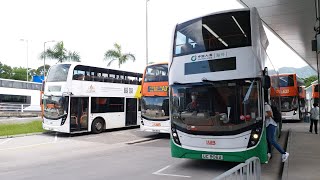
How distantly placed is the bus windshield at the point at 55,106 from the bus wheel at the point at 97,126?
2.01 m

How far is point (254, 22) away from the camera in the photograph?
7578 mm

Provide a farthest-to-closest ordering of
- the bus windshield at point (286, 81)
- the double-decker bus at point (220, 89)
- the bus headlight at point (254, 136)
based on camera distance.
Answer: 1. the bus windshield at point (286, 81)
2. the double-decker bus at point (220, 89)
3. the bus headlight at point (254, 136)

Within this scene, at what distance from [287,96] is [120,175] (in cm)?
1920

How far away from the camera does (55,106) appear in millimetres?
16297

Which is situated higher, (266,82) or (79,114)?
(266,82)

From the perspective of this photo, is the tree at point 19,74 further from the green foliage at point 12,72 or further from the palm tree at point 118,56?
the palm tree at point 118,56

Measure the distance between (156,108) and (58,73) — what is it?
5.69 meters

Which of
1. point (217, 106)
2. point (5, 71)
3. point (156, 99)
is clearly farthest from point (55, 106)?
point (5, 71)

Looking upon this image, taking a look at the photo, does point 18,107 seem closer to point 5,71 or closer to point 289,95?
point 289,95

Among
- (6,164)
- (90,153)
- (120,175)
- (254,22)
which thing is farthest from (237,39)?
(6,164)

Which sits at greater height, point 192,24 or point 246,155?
point 192,24

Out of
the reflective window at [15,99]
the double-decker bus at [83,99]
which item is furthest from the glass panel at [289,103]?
the reflective window at [15,99]

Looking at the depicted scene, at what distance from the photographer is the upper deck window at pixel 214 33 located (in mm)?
7633

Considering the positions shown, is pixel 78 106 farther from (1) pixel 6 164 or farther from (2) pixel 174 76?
(2) pixel 174 76
